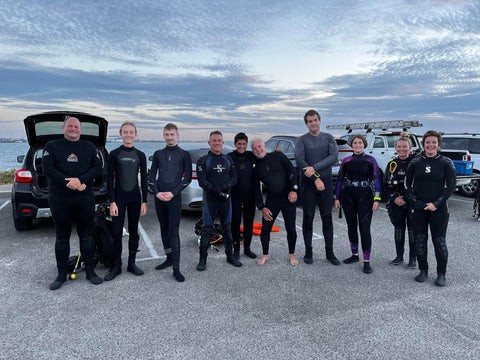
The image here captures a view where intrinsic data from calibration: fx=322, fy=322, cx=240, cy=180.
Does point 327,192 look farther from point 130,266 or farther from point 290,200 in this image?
point 130,266

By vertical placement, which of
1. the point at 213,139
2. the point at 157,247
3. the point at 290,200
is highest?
the point at 213,139

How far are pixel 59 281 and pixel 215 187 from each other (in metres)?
2.18

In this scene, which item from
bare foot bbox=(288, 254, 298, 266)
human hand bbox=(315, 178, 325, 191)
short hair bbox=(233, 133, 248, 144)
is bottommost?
bare foot bbox=(288, 254, 298, 266)

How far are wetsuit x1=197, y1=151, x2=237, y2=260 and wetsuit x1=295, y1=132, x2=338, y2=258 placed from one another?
1073 mm

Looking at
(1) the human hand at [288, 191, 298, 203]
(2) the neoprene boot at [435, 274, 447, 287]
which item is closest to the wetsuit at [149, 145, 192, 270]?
(1) the human hand at [288, 191, 298, 203]

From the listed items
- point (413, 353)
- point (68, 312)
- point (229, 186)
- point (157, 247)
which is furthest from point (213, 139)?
point (413, 353)

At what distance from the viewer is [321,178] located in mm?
4637

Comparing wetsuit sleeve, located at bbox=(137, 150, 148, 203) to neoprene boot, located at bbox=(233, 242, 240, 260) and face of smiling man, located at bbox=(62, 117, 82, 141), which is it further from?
neoprene boot, located at bbox=(233, 242, 240, 260)

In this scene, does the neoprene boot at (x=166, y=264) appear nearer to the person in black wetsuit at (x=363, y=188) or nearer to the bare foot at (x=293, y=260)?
the bare foot at (x=293, y=260)

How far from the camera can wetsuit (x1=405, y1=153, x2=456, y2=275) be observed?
380 centimetres

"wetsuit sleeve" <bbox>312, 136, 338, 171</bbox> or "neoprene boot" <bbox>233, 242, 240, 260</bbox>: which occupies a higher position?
"wetsuit sleeve" <bbox>312, 136, 338, 171</bbox>

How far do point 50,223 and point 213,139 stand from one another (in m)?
4.39

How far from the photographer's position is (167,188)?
4.21 m

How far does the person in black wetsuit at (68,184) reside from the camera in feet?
A: 11.9
